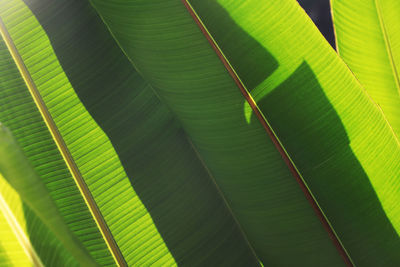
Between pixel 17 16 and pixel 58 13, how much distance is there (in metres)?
0.08

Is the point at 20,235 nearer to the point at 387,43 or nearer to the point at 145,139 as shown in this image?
the point at 145,139

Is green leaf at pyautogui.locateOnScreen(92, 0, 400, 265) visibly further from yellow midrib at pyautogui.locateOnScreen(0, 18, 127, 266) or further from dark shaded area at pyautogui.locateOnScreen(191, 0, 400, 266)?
yellow midrib at pyautogui.locateOnScreen(0, 18, 127, 266)

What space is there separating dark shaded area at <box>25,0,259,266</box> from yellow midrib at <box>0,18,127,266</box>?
0.22 feet

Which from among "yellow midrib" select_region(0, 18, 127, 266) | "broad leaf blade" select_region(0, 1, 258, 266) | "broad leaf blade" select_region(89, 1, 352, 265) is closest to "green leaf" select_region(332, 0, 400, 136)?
"broad leaf blade" select_region(89, 1, 352, 265)

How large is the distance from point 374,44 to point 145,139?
64 centimetres

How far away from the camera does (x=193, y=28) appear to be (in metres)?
0.58

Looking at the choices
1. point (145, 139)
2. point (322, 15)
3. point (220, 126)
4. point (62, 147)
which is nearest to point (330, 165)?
point (220, 126)

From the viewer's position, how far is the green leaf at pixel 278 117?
587 millimetres

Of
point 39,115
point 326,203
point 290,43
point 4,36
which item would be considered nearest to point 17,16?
point 4,36

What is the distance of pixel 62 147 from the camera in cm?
63

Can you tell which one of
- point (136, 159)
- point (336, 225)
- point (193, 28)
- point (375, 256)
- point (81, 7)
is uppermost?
point (81, 7)

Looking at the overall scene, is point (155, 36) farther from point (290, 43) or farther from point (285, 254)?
point (285, 254)

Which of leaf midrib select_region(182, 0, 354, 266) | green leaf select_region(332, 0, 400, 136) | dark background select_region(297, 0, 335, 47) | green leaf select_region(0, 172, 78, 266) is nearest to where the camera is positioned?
green leaf select_region(0, 172, 78, 266)

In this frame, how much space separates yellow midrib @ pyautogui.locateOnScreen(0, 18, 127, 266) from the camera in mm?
622
